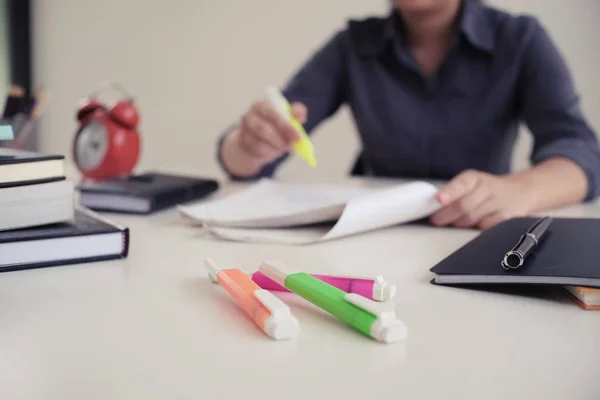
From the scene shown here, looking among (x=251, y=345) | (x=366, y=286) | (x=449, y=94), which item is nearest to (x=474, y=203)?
(x=366, y=286)

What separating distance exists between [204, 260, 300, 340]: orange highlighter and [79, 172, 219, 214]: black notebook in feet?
1.30

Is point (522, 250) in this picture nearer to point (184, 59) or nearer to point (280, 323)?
point (280, 323)

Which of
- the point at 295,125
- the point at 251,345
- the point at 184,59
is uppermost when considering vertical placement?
the point at 184,59

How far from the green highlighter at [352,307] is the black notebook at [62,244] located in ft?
0.64

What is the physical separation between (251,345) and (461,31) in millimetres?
985

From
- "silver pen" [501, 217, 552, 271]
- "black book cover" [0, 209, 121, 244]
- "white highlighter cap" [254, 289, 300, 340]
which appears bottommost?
"white highlighter cap" [254, 289, 300, 340]

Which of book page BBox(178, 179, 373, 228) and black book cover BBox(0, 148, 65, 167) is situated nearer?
black book cover BBox(0, 148, 65, 167)

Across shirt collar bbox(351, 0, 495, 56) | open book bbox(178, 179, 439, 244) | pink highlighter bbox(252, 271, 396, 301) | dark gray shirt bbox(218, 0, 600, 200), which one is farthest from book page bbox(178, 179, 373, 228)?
shirt collar bbox(351, 0, 495, 56)

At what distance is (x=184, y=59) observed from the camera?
2.38 m

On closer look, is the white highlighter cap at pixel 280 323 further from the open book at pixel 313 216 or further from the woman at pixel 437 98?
the woman at pixel 437 98

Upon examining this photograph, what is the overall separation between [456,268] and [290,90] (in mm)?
926

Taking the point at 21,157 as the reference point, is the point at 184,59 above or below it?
above

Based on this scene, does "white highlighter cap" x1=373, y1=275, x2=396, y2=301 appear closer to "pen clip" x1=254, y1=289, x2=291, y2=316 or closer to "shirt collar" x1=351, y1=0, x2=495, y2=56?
"pen clip" x1=254, y1=289, x2=291, y2=316

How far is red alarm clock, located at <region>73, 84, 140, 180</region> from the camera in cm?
94
